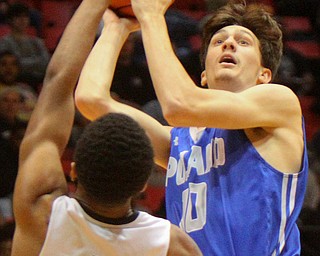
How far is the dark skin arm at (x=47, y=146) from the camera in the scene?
2395 mm

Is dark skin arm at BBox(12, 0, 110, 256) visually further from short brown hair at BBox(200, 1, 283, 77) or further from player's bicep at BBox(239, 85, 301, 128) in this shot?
short brown hair at BBox(200, 1, 283, 77)

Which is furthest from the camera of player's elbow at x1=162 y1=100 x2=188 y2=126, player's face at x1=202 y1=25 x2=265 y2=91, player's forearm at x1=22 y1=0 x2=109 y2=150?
player's face at x1=202 y1=25 x2=265 y2=91

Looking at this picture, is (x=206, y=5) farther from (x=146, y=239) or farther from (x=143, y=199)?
(x=146, y=239)

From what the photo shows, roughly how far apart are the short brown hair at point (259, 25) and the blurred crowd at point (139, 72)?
2.62 m

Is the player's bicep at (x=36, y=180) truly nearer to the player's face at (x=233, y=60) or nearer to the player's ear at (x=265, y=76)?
the player's face at (x=233, y=60)

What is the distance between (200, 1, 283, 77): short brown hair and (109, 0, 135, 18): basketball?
14.5 inches

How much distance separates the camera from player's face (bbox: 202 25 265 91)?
11.3ft

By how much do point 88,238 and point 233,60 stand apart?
4.43ft

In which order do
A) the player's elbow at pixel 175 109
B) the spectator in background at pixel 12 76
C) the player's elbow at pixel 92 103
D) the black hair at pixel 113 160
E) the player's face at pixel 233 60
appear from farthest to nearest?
the spectator in background at pixel 12 76
the player's elbow at pixel 92 103
the player's face at pixel 233 60
the player's elbow at pixel 175 109
the black hair at pixel 113 160

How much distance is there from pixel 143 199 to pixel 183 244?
4.36 m

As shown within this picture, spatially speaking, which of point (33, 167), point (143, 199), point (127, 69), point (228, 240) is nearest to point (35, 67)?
point (127, 69)

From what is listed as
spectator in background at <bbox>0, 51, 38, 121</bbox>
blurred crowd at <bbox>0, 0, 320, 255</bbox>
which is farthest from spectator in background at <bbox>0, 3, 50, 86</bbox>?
spectator in background at <bbox>0, 51, 38, 121</bbox>

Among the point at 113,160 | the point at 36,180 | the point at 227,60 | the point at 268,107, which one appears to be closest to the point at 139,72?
the point at 227,60

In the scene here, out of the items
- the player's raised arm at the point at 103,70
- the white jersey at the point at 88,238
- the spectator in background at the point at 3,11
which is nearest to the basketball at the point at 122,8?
the player's raised arm at the point at 103,70
